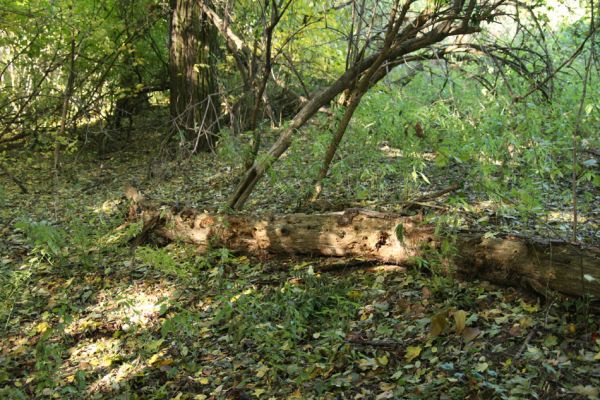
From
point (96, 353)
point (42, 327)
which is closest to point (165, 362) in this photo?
point (96, 353)

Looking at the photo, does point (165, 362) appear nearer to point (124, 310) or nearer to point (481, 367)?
point (124, 310)

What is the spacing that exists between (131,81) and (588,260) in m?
9.36

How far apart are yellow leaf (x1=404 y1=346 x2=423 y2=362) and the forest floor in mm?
13

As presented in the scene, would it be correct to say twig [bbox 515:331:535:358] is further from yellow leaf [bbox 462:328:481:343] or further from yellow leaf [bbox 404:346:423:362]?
yellow leaf [bbox 404:346:423:362]

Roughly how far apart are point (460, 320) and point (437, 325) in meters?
0.14

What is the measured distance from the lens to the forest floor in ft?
10.1

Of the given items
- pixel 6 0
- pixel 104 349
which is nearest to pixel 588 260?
pixel 104 349

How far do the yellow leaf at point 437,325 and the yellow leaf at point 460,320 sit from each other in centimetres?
7

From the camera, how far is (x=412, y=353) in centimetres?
334

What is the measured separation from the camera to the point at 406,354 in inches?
133

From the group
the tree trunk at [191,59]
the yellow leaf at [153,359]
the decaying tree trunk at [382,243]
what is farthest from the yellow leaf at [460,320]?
the tree trunk at [191,59]

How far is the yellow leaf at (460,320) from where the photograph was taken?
338 cm

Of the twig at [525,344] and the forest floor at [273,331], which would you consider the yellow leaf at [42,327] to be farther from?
the twig at [525,344]

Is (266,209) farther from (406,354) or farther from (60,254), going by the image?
(406,354)
